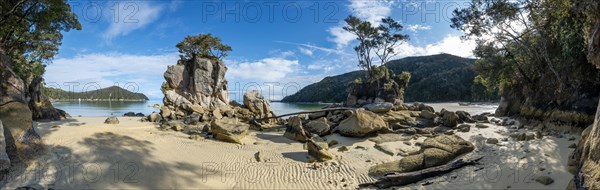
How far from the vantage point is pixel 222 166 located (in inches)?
405

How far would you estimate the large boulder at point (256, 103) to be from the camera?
91.7ft

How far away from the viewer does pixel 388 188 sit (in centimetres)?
773

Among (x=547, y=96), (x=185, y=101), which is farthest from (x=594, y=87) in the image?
(x=185, y=101)

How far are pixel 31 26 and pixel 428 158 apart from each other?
23.0 meters

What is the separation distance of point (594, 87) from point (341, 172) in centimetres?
1140

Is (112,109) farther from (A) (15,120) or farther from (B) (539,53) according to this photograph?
(B) (539,53)

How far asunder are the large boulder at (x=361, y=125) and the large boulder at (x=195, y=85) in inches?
770

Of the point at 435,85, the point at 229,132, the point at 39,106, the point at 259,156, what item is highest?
the point at 435,85

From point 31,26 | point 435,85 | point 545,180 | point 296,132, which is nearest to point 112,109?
point 31,26

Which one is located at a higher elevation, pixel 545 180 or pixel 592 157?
pixel 592 157

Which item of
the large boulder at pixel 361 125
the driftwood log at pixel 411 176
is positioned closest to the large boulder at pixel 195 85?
the large boulder at pixel 361 125

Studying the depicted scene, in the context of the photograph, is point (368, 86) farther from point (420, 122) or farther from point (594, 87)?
point (594, 87)

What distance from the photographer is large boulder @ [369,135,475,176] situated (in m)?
8.88

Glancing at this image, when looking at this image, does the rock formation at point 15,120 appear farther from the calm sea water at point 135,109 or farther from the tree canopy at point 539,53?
the calm sea water at point 135,109
